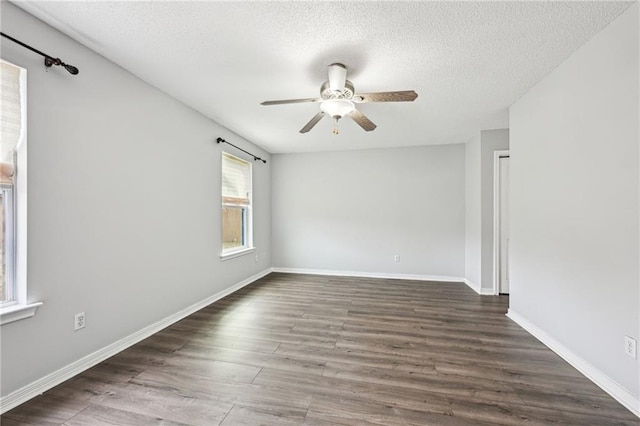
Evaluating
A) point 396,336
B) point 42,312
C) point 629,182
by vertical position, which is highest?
point 629,182

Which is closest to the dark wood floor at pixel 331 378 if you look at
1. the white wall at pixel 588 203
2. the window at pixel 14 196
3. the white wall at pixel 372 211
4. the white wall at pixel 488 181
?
the white wall at pixel 588 203

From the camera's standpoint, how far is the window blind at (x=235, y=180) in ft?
13.3

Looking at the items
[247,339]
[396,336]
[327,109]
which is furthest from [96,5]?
[396,336]

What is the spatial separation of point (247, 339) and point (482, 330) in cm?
239

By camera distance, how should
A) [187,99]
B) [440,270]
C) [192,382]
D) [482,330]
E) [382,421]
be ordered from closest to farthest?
[382,421] < [192,382] < [482,330] < [187,99] < [440,270]

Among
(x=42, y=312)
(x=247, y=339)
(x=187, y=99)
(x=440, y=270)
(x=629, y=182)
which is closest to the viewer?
(x=629, y=182)

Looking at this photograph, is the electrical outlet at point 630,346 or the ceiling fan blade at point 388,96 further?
the ceiling fan blade at point 388,96

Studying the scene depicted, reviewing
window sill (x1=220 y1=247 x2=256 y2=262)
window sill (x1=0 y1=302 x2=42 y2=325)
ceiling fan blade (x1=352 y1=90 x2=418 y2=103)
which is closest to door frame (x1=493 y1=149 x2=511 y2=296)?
ceiling fan blade (x1=352 y1=90 x2=418 y2=103)

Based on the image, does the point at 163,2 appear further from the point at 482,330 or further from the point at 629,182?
the point at 482,330

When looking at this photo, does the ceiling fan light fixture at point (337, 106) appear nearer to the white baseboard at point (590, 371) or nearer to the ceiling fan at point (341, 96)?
the ceiling fan at point (341, 96)

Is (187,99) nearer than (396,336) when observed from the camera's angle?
No

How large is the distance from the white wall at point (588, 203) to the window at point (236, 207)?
376cm

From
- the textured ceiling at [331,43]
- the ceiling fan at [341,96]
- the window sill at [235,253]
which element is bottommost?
the window sill at [235,253]

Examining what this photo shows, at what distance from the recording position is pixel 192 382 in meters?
1.90
